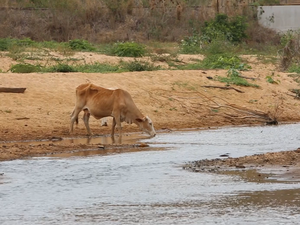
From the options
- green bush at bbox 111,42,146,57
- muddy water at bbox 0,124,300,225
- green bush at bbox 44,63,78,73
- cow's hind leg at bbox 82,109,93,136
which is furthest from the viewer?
green bush at bbox 111,42,146,57

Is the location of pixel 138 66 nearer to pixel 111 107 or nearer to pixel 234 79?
pixel 234 79

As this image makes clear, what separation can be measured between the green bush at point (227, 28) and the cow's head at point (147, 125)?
1695cm

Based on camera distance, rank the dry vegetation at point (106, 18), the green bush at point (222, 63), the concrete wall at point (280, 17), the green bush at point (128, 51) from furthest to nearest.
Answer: the concrete wall at point (280, 17), the dry vegetation at point (106, 18), the green bush at point (128, 51), the green bush at point (222, 63)

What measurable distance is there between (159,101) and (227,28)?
47.5 feet

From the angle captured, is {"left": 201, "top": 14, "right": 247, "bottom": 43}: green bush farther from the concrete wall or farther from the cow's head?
the cow's head

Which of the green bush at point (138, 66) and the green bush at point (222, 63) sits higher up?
the green bush at point (138, 66)

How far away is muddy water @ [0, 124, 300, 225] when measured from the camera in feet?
30.2

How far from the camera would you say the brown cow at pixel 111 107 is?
17.1 meters

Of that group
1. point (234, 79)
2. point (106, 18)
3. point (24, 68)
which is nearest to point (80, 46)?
point (24, 68)

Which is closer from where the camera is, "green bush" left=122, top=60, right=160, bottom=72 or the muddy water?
the muddy water

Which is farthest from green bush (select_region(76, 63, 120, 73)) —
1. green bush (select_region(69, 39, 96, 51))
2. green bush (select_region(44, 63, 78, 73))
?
green bush (select_region(69, 39, 96, 51))

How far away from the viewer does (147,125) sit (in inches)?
675

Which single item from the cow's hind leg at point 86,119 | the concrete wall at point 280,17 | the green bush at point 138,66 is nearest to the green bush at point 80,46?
the green bush at point 138,66

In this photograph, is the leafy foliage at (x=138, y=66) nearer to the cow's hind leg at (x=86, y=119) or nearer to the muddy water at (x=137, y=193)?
the cow's hind leg at (x=86, y=119)
